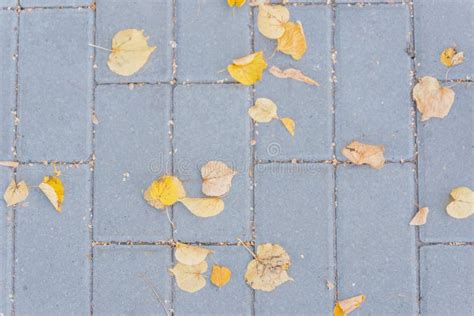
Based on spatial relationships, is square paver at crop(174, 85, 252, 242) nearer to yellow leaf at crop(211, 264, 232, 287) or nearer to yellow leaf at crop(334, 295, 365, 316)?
yellow leaf at crop(211, 264, 232, 287)

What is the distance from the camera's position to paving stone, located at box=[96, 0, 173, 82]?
2348 mm

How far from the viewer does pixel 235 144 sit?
2324 millimetres

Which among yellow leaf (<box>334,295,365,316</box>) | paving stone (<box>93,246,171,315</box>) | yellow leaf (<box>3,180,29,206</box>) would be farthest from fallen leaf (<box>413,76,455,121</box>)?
yellow leaf (<box>3,180,29,206</box>)

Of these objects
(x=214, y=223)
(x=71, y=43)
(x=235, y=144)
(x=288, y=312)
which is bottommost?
(x=288, y=312)

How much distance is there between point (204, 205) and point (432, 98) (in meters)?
0.99

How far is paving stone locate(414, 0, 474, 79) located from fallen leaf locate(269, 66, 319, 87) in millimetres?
441

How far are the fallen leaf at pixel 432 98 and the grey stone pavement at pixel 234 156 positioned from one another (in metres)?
0.04

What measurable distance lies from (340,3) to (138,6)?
0.82 meters

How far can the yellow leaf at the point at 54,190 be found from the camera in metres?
2.30

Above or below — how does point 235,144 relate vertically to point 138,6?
below

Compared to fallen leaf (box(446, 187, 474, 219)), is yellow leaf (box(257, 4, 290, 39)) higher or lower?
higher

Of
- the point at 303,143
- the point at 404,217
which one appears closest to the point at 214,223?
the point at 303,143

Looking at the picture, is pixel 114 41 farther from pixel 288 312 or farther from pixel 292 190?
pixel 288 312

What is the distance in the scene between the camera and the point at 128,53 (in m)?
2.33
